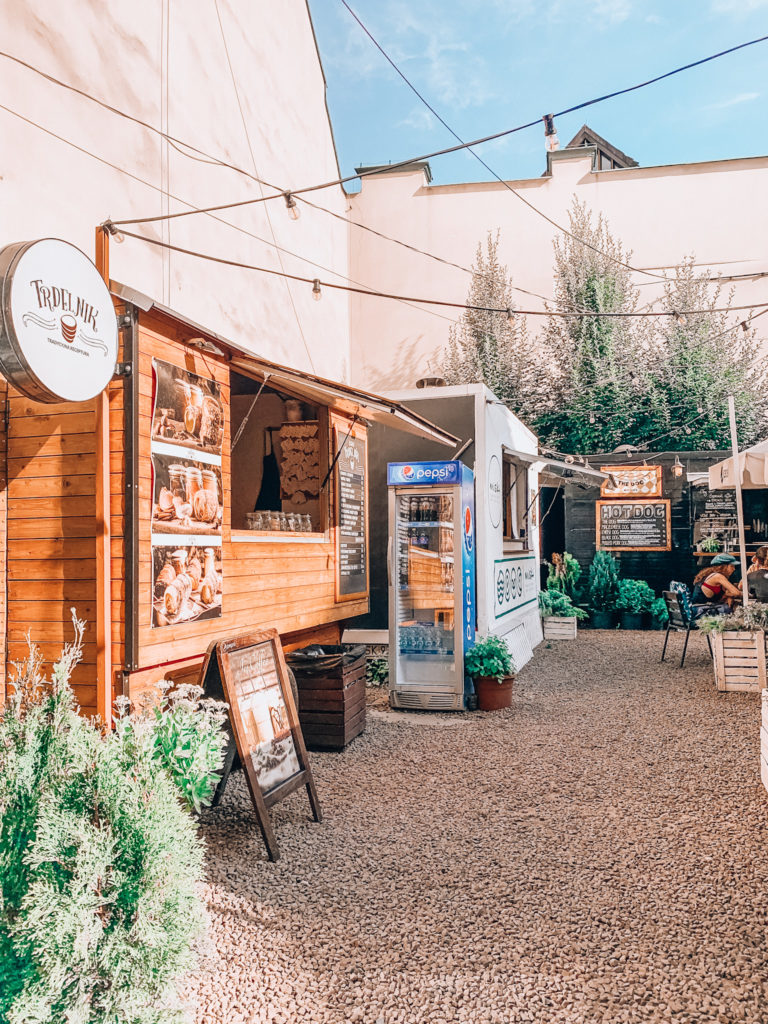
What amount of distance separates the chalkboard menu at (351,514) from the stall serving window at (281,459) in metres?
0.21

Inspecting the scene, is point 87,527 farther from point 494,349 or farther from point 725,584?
point 494,349

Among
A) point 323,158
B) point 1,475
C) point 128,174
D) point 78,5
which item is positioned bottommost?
point 1,475

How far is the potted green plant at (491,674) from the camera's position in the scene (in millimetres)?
6691

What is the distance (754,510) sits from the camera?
496 inches


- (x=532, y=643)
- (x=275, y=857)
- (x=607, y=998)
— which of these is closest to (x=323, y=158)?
(x=532, y=643)

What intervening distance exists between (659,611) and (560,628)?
2199 millimetres

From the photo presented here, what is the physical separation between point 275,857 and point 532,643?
7403 mm

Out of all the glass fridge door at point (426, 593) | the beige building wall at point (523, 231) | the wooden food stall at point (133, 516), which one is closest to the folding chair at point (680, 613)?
the glass fridge door at point (426, 593)

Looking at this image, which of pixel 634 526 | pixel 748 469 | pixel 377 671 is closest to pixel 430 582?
pixel 377 671

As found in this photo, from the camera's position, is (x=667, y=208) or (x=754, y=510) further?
(x=667, y=208)

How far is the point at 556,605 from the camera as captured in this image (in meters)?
11.8

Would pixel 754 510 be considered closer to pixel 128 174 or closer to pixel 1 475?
pixel 128 174

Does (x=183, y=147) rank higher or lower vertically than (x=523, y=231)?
lower

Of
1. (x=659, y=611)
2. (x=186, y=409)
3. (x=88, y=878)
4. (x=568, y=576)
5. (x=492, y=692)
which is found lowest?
(x=492, y=692)
